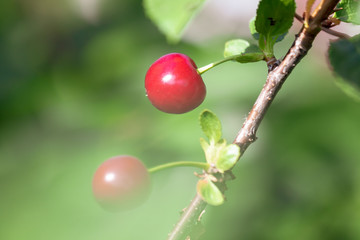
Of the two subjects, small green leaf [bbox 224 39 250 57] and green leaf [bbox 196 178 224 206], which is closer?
green leaf [bbox 196 178 224 206]

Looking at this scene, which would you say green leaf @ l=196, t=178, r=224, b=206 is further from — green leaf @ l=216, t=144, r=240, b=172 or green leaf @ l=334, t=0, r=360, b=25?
green leaf @ l=334, t=0, r=360, b=25

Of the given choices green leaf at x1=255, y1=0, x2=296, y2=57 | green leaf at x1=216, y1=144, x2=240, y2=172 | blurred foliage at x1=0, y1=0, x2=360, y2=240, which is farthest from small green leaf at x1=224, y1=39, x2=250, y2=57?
blurred foliage at x1=0, y1=0, x2=360, y2=240

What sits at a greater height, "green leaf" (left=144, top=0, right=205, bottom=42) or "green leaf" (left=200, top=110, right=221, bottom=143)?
"green leaf" (left=144, top=0, right=205, bottom=42)

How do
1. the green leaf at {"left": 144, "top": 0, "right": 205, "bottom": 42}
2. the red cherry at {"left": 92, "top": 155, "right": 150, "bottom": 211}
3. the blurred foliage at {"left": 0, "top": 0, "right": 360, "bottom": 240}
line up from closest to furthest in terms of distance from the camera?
the green leaf at {"left": 144, "top": 0, "right": 205, "bottom": 42} < the red cherry at {"left": 92, "top": 155, "right": 150, "bottom": 211} < the blurred foliage at {"left": 0, "top": 0, "right": 360, "bottom": 240}

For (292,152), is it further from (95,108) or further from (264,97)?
(264,97)

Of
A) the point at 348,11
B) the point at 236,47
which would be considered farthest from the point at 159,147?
the point at 348,11

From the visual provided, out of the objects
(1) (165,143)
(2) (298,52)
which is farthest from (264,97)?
(1) (165,143)

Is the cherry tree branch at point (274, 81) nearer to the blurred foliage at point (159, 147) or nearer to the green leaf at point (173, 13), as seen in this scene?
the green leaf at point (173, 13)
